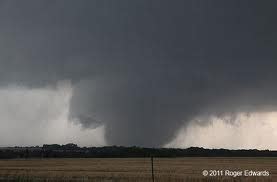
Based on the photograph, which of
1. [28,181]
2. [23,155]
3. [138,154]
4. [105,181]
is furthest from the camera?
[138,154]

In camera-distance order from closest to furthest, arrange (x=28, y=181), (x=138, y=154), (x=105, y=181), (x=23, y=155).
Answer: (x=28, y=181) → (x=105, y=181) → (x=23, y=155) → (x=138, y=154)

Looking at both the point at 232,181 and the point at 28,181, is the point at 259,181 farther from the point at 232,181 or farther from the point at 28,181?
the point at 28,181

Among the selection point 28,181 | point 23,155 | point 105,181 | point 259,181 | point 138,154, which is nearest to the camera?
point 28,181

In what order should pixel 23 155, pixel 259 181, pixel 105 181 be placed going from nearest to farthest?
pixel 105 181 → pixel 259 181 → pixel 23 155

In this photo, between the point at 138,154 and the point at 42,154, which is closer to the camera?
the point at 42,154

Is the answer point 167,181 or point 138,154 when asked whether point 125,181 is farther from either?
point 138,154

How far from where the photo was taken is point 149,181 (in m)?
37.7

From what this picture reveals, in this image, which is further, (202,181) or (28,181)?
(202,181)

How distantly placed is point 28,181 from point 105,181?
5.78 m

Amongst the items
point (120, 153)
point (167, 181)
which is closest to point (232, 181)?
point (167, 181)

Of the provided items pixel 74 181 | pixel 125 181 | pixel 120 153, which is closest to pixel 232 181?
pixel 125 181

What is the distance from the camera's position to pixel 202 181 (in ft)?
129

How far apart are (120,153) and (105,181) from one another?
14098cm

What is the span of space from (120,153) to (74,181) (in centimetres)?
13957
